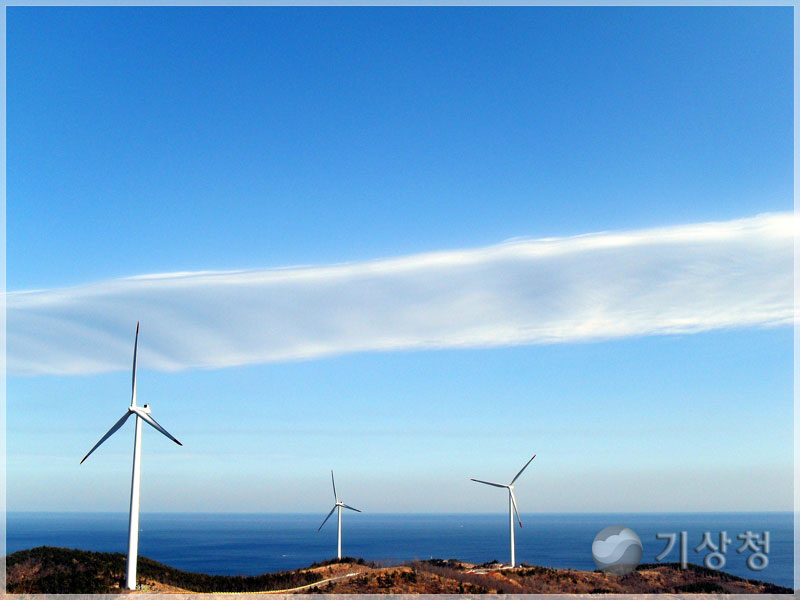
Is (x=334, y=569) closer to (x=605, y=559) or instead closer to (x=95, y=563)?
(x=95, y=563)

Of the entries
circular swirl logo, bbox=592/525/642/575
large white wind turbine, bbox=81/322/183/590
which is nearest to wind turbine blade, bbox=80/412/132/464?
large white wind turbine, bbox=81/322/183/590

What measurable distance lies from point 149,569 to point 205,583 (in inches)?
213

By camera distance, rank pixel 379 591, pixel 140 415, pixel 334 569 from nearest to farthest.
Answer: pixel 379 591 < pixel 140 415 < pixel 334 569

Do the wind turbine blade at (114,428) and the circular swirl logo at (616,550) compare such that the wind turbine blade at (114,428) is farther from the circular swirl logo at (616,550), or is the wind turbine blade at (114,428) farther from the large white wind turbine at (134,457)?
the circular swirl logo at (616,550)

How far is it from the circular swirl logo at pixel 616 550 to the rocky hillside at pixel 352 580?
3.61ft

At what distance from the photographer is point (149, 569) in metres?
62.0

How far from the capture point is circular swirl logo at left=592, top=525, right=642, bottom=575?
59688 millimetres

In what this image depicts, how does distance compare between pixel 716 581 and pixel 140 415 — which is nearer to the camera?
pixel 140 415

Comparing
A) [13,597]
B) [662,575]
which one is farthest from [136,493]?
[662,575]

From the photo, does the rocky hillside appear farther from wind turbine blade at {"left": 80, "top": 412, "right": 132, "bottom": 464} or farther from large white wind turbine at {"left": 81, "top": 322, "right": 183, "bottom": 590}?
wind turbine blade at {"left": 80, "top": 412, "right": 132, "bottom": 464}

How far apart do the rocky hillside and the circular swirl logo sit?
1101 millimetres

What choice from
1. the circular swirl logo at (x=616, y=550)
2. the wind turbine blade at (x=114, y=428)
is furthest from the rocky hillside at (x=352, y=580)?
the wind turbine blade at (x=114, y=428)

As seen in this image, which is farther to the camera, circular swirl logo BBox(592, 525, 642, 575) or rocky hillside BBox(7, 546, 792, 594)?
circular swirl logo BBox(592, 525, 642, 575)

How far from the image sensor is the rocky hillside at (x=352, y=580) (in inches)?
1987
